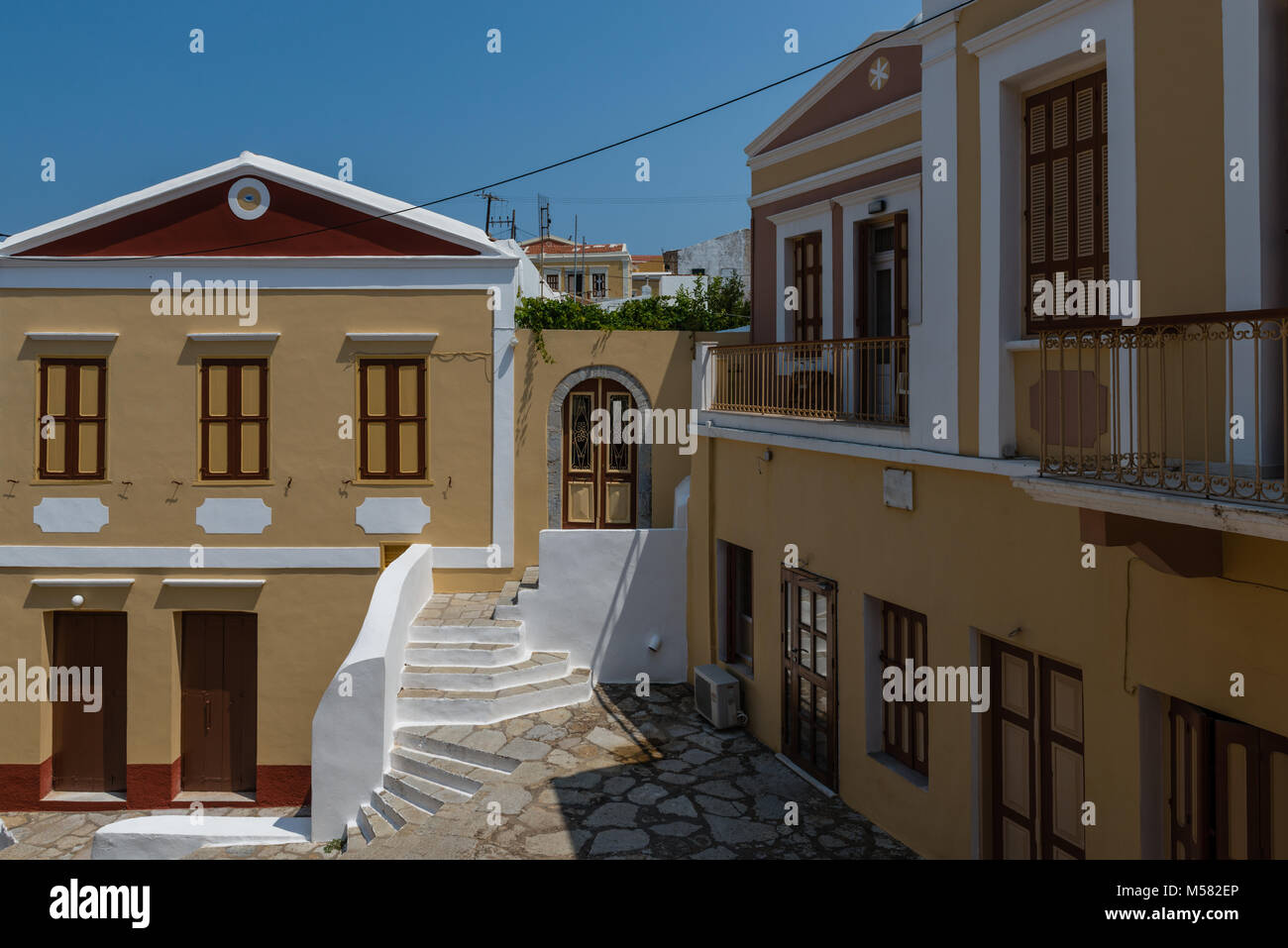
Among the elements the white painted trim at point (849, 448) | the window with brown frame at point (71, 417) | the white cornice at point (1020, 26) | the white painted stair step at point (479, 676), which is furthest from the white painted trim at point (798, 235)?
the window with brown frame at point (71, 417)

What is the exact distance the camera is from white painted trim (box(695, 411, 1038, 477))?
6.84 m

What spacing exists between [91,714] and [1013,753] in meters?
13.5

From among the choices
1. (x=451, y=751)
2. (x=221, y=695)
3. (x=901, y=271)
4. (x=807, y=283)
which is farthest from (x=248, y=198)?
(x=901, y=271)

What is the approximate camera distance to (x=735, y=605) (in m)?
12.1

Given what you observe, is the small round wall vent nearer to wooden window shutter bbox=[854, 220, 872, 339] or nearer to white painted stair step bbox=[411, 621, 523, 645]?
white painted stair step bbox=[411, 621, 523, 645]

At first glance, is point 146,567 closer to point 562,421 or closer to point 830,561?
point 562,421

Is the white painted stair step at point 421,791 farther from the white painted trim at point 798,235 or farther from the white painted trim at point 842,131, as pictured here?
the white painted trim at point 842,131

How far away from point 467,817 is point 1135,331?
7004mm

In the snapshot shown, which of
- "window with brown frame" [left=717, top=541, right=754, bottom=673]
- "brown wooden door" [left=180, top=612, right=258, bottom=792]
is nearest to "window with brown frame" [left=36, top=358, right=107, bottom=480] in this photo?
"brown wooden door" [left=180, top=612, right=258, bottom=792]

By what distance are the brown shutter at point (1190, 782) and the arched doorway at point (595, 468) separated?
9507 millimetres

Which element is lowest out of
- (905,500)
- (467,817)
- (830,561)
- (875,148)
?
(467,817)

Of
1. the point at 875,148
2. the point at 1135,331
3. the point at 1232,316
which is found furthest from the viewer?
the point at 875,148
